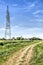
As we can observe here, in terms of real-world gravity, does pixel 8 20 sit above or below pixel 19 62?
above

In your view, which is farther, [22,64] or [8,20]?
[8,20]

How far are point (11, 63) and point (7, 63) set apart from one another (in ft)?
2.67

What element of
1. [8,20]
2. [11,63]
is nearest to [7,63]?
[11,63]

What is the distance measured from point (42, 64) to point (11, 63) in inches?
177

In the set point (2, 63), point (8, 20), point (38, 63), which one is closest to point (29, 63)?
point (38, 63)

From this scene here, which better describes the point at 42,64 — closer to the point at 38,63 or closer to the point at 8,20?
the point at 38,63

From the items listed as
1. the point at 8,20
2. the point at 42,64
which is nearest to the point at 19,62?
the point at 42,64

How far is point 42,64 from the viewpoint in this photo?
35.6m

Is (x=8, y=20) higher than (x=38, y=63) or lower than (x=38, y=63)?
higher

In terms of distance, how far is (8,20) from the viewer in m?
99.0

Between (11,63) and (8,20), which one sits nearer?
(11,63)

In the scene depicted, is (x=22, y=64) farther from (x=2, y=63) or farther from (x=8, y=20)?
(x=8, y=20)

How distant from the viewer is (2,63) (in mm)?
37094

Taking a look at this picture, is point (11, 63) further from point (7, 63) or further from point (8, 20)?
point (8, 20)
